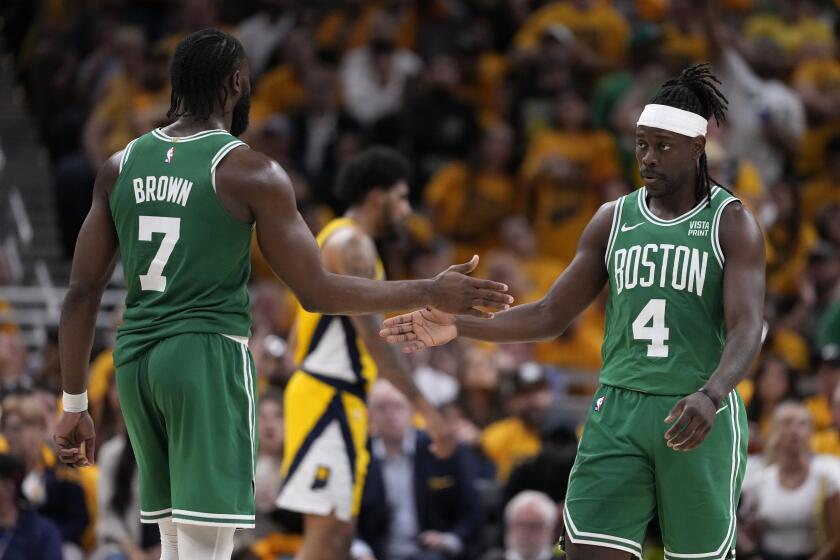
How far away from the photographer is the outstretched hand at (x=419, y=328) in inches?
230

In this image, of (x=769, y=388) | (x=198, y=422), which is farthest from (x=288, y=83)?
(x=198, y=422)

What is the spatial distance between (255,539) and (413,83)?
19.9ft

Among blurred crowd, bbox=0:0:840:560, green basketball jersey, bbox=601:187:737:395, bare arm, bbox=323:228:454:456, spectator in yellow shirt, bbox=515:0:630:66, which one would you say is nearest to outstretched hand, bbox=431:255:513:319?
green basketball jersey, bbox=601:187:737:395

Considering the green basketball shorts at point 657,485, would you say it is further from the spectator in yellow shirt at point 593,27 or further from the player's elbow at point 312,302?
the spectator in yellow shirt at point 593,27

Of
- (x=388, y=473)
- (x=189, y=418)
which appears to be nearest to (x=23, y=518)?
(x=388, y=473)

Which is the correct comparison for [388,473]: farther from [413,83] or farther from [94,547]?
[413,83]

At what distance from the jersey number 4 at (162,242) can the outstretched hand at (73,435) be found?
2.16ft

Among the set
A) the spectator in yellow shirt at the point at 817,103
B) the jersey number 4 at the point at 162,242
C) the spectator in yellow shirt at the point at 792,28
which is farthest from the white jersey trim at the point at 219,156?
the spectator in yellow shirt at the point at 792,28

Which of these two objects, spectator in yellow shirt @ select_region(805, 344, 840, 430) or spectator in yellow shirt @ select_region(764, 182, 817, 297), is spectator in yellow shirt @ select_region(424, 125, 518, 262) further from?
spectator in yellow shirt @ select_region(805, 344, 840, 430)

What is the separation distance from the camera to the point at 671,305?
5508 millimetres

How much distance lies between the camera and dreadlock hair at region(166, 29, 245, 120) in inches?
210

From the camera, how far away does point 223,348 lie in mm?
5281

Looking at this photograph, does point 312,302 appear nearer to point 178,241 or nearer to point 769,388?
point 178,241

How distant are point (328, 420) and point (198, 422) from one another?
2422 millimetres
